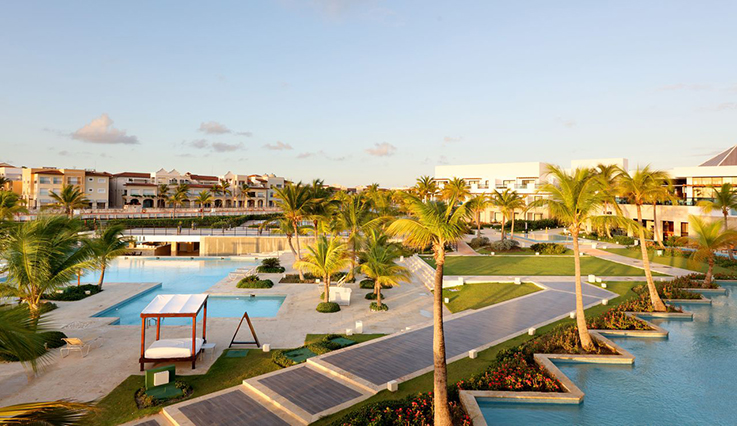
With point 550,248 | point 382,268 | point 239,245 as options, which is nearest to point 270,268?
point 382,268

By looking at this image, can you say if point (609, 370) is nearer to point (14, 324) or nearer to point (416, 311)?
point (416, 311)

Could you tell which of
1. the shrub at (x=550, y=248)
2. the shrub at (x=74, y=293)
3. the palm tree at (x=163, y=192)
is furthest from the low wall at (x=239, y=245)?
the palm tree at (x=163, y=192)

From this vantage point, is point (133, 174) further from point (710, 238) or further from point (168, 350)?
point (710, 238)

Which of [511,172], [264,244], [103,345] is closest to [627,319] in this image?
[103,345]

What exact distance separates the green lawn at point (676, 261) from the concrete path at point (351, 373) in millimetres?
14437

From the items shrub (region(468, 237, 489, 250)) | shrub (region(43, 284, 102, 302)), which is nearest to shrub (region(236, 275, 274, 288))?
shrub (region(43, 284, 102, 302))

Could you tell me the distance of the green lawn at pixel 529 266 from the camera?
25.4m

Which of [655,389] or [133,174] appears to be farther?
[133,174]

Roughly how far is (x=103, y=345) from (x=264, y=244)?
26364 millimetres

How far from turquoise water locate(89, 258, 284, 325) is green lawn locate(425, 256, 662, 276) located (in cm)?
1257

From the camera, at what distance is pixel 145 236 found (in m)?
39.9

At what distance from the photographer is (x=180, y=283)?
26.0 m

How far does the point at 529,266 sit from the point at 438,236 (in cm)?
2269

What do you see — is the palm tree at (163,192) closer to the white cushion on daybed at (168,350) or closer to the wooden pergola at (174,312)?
the wooden pergola at (174,312)
